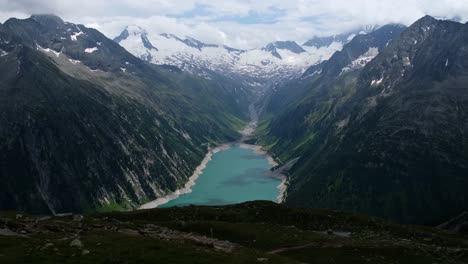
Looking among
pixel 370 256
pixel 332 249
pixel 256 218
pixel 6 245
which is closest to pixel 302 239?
pixel 332 249

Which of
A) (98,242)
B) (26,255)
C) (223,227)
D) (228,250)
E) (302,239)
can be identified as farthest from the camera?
(223,227)

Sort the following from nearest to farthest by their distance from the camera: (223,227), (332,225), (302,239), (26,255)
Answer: (26,255)
(302,239)
(223,227)
(332,225)

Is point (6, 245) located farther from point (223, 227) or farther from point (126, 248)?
point (223, 227)

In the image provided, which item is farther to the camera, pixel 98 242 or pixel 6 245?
pixel 98 242

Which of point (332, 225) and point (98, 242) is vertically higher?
point (98, 242)

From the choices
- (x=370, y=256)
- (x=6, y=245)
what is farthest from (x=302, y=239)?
(x=6, y=245)

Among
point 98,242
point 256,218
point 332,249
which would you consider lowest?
point 256,218
